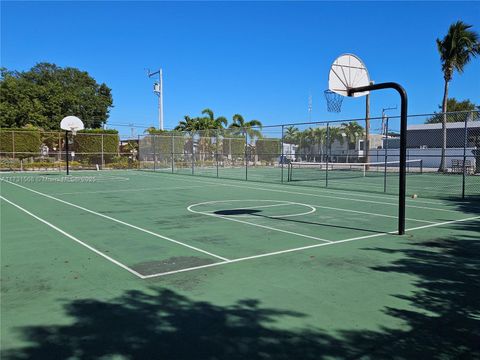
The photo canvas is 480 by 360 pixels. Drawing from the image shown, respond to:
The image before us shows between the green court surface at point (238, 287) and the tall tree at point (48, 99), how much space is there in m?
40.1

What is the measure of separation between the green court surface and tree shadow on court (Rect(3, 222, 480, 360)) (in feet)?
0.04

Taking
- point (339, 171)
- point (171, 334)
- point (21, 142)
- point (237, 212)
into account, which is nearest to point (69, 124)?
point (21, 142)

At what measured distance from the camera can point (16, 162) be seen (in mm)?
31750

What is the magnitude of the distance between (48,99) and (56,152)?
14540 millimetres

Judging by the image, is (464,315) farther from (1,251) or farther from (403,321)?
(1,251)

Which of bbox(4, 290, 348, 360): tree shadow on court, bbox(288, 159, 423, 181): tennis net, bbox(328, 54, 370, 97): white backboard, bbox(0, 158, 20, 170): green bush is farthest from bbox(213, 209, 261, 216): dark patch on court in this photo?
bbox(0, 158, 20, 170): green bush

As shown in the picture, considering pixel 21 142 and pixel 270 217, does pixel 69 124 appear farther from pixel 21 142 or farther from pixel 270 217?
pixel 270 217

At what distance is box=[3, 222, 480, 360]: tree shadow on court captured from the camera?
3.39 meters

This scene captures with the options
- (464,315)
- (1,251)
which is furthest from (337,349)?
(1,251)

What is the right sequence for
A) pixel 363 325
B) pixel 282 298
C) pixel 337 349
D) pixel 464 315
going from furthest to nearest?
1. pixel 282 298
2. pixel 464 315
3. pixel 363 325
4. pixel 337 349

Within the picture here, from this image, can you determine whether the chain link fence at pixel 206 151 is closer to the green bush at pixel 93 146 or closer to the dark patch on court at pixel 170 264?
the green bush at pixel 93 146

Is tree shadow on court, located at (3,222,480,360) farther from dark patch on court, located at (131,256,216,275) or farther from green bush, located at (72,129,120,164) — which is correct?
green bush, located at (72,129,120,164)

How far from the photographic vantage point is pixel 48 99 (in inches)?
1876

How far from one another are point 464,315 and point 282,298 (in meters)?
1.80
